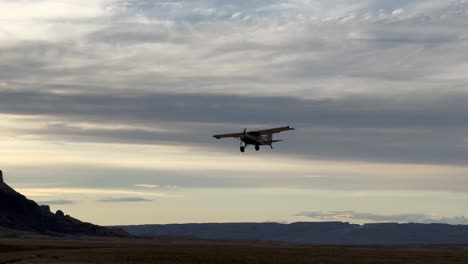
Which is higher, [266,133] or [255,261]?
[266,133]

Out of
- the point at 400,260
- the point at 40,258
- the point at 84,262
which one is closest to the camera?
the point at 84,262

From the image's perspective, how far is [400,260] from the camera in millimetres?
154250

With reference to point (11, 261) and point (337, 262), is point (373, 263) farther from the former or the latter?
point (11, 261)

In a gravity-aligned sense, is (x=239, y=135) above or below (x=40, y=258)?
above

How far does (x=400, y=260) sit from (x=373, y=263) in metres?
14.5

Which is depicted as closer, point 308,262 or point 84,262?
point 84,262

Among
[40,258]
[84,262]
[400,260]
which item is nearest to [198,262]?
[84,262]

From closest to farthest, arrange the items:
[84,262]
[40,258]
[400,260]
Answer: [84,262] < [40,258] < [400,260]

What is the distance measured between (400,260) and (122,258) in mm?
50756

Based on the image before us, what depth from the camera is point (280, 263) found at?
5374 inches

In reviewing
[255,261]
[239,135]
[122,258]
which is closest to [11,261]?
[122,258]

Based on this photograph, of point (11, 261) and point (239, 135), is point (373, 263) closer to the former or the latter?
point (239, 135)

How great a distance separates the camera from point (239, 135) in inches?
6294

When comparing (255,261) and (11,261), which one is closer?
(11,261)
